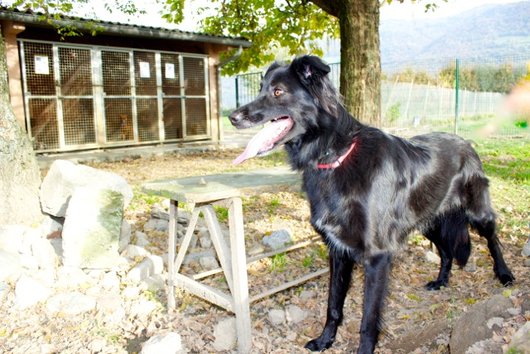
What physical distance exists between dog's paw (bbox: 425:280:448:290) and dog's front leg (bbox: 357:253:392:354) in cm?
115

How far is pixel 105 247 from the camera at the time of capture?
3441 mm

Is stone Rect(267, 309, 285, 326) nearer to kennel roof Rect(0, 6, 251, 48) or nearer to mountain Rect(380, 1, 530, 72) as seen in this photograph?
mountain Rect(380, 1, 530, 72)

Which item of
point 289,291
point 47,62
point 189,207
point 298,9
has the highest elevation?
point 298,9

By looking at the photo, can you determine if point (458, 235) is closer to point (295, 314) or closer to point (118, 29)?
point (295, 314)

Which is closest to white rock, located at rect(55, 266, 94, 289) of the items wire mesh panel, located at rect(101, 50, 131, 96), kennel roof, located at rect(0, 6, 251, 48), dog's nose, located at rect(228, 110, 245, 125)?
dog's nose, located at rect(228, 110, 245, 125)

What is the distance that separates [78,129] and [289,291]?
788cm

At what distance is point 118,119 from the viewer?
1033cm

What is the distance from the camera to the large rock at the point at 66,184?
3746 mm

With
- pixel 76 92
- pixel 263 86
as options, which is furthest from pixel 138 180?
pixel 263 86

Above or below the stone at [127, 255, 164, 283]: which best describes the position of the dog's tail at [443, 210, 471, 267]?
above

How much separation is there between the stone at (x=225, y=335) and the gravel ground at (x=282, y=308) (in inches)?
1.9

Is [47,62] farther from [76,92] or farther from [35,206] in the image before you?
[35,206]

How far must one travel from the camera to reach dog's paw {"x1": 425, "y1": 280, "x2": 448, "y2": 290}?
11.1 ft

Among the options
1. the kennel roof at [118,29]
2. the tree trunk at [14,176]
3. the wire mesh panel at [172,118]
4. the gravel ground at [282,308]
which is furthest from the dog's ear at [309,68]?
the wire mesh panel at [172,118]
